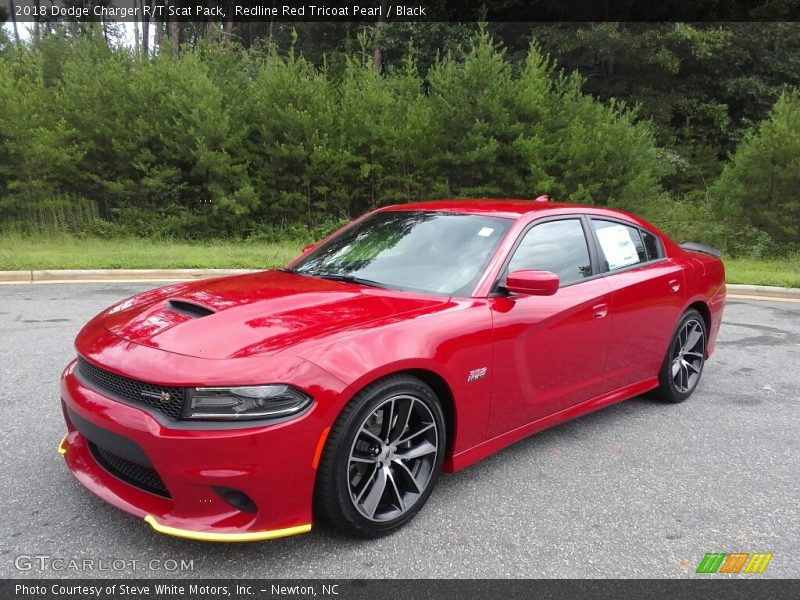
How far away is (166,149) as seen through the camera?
15.5 meters

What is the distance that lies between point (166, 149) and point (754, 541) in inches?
615

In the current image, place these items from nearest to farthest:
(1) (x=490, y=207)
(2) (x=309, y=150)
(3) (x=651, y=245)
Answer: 1. (1) (x=490, y=207)
2. (3) (x=651, y=245)
3. (2) (x=309, y=150)

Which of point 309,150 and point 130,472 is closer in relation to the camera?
point 130,472

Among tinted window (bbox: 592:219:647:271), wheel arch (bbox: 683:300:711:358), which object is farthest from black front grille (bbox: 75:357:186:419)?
wheel arch (bbox: 683:300:711:358)

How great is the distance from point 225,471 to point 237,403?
0.82 ft

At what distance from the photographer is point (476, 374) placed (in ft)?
9.64

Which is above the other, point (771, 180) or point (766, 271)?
point (771, 180)

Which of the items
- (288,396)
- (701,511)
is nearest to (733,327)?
(701,511)

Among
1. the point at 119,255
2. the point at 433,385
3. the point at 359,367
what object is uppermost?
the point at 359,367

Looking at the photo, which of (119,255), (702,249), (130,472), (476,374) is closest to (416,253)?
(476,374)

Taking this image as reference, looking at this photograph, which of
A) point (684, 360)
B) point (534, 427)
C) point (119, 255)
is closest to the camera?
point (534, 427)

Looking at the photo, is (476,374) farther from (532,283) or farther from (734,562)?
(734,562)

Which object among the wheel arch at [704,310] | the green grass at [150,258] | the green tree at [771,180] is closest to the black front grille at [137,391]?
the wheel arch at [704,310]

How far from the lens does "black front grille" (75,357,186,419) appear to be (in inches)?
90.4
